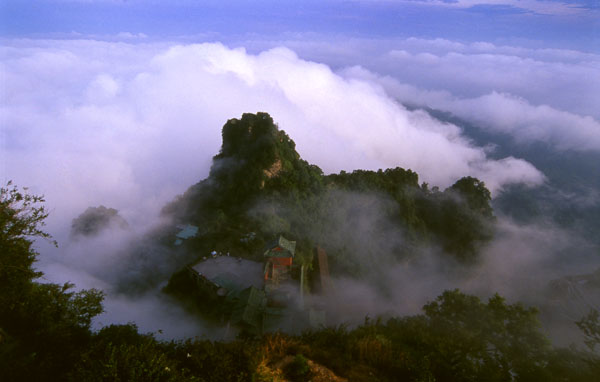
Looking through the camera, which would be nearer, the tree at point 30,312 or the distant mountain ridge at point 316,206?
the tree at point 30,312

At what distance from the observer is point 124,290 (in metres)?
28.2

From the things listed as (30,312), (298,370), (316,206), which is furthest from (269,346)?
(316,206)

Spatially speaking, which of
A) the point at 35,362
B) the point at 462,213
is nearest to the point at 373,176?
the point at 462,213

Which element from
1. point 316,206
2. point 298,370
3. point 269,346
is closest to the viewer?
point 298,370

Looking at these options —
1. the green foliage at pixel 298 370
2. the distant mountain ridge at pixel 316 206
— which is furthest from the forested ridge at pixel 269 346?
the distant mountain ridge at pixel 316 206

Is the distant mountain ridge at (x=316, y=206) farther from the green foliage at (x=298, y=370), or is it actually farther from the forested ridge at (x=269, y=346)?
the green foliage at (x=298, y=370)

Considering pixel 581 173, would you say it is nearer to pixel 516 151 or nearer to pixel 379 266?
pixel 516 151

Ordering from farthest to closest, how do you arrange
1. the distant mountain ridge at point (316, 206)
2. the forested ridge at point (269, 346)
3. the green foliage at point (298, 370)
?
the distant mountain ridge at point (316, 206) < the green foliage at point (298, 370) < the forested ridge at point (269, 346)

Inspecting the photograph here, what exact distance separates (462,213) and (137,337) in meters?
42.9

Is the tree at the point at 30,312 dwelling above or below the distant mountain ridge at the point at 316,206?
below

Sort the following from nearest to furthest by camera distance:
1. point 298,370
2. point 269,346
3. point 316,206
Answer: point 298,370
point 269,346
point 316,206

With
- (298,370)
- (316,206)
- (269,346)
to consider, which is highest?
(316,206)

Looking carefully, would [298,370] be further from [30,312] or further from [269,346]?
[30,312]

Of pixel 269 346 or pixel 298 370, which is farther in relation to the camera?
pixel 269 346
